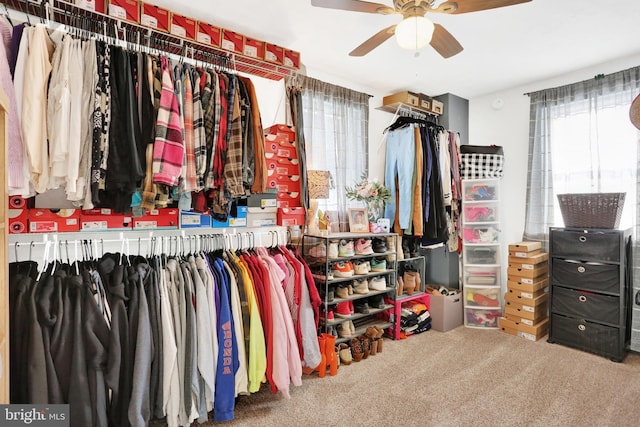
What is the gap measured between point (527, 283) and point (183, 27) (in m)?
3.55

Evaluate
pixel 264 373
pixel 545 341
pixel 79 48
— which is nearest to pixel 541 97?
pixel 545 341

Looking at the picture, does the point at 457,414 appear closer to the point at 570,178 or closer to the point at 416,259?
the point at 416,259

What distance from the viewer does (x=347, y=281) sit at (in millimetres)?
3047

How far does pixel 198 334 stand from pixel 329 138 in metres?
2.15

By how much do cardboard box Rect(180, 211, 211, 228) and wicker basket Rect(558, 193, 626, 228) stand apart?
10.0 feet

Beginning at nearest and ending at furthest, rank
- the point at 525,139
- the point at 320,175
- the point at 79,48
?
the point at 79,48, the point at 320,175, the point at 525,139

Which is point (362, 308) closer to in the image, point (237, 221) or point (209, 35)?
point (237, 221)

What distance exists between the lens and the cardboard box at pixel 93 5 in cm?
173

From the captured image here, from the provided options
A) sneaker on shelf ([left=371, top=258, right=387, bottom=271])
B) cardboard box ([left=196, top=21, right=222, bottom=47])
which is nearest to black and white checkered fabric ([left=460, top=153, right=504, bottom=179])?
sneaker on shelf ([left=371, top=258, right=387, bottom=271])

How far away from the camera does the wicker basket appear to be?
286 cm

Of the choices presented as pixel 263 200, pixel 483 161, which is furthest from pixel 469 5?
pixel 483 161

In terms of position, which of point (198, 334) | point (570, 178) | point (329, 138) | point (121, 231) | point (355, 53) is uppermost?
point (355, 53)

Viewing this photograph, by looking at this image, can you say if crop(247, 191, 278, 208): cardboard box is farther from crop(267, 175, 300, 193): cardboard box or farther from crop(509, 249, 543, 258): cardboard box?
crop(509, 249, 543, 258): cardboard box

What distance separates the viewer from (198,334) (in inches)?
74.2
